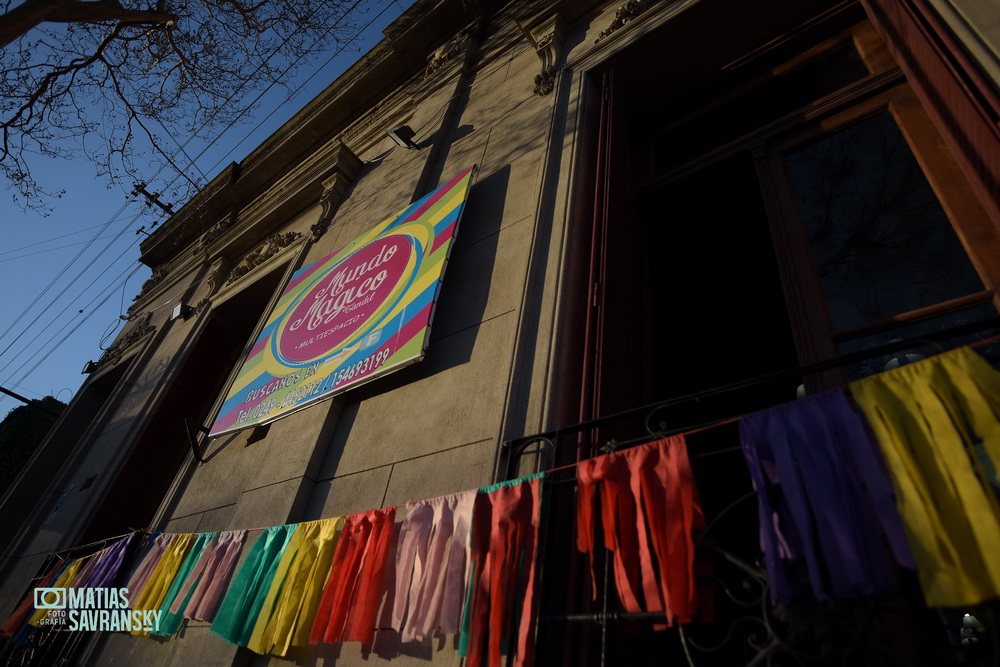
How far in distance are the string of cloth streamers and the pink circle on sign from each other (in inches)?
79.7

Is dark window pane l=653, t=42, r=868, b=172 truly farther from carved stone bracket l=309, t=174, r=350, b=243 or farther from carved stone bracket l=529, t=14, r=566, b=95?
carved stone bracket l=309, t=174, r=350, b=243

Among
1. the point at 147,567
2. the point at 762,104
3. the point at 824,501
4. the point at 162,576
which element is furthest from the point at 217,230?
the point at 824,501

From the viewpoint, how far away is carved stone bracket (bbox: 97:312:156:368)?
38.7 ft

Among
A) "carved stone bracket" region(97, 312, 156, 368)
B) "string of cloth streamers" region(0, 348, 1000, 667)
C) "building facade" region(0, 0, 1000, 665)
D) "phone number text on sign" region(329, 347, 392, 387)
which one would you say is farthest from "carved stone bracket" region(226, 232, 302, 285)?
"string of cloth streamers" region(0, 348, 1000, 667)

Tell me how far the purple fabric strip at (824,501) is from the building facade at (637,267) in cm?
21

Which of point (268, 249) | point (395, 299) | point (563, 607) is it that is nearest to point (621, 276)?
point (395, 299)

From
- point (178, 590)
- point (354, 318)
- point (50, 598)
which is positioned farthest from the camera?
point (50, 598)

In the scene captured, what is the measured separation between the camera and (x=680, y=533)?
2.02m

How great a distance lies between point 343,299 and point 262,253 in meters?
5.06

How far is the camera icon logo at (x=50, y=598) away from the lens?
5793mm

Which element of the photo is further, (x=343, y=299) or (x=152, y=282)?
(x=152, y=282)

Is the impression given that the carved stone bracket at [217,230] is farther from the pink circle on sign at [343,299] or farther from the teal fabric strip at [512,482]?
the teal fabric strip at [512,482]

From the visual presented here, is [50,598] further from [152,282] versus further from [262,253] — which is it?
[152,282]

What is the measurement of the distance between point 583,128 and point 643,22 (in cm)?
172
